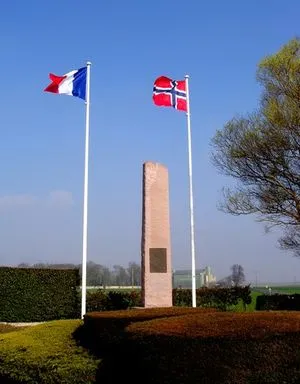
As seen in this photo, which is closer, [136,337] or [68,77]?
[136,337]

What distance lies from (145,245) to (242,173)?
8.81 metres

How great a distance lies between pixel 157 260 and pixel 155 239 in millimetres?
540

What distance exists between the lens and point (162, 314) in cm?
816

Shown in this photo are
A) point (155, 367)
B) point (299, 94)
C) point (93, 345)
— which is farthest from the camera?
point (299, 94)

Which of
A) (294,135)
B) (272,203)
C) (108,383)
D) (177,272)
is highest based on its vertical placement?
(294,135)

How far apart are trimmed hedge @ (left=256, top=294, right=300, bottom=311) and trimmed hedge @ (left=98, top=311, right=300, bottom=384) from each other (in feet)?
53.2

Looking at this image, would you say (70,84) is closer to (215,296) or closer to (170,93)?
(170,93)

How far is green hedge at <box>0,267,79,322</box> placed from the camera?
19.6 m

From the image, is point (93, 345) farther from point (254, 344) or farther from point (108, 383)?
point (254, 344)

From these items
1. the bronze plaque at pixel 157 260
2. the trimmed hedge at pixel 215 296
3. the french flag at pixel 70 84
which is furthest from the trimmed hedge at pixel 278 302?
the french flag at pixel 70 84

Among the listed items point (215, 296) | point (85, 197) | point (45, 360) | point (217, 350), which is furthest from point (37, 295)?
point (217, 350)

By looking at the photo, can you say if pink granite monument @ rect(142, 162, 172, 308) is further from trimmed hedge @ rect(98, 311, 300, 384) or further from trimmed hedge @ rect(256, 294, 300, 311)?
trimmed hedge @ rect(98, 311, 300, 384)

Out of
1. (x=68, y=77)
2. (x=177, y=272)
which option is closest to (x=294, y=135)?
(x=177, y=272)

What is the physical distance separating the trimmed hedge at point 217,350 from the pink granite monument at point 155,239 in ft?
27.5
